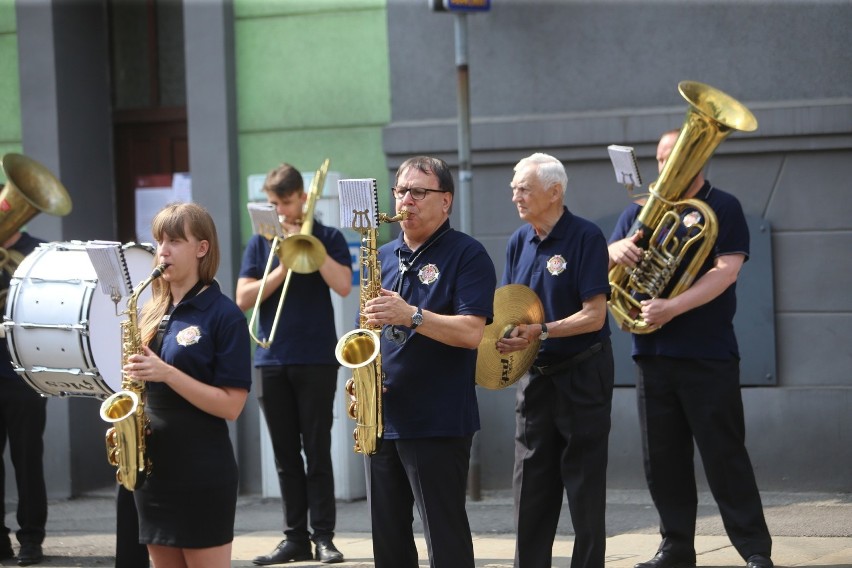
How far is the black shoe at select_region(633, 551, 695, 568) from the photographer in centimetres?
631

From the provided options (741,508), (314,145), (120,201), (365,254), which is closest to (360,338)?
(365,254)

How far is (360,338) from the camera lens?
4.86 m

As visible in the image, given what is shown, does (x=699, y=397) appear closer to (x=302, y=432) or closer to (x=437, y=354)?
(x=437, y=354)

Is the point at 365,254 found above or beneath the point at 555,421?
above

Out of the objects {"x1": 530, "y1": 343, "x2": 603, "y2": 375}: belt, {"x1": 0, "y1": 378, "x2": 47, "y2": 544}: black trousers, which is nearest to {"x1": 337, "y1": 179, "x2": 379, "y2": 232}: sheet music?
{"x1": 530, "y1": 343, "x2": 603, "y2": 375}: belt

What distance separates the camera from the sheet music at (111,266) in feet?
17.0

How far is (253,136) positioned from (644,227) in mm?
3920

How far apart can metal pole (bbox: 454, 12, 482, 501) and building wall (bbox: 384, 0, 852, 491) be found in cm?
30

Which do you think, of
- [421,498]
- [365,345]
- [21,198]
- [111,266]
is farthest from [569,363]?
[21,198]

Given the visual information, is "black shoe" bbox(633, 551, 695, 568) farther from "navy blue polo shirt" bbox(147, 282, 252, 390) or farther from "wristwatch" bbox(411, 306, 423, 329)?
"navy blue polo shirt" bbox(147, 282, 252, 390)

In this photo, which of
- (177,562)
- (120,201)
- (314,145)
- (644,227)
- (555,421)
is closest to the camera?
(177,562)

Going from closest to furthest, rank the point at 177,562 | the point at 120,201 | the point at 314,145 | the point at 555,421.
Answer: the point at 177,562, the point at 555,421, the point at 314,145, the point at 120,201

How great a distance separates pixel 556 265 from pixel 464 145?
2.77 metres

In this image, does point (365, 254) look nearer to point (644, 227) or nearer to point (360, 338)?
point (360, 338)
